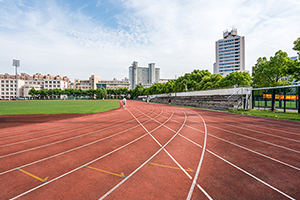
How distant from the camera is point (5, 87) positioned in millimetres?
105062

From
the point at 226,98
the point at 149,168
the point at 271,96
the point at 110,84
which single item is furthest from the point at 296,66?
the point at 110,84

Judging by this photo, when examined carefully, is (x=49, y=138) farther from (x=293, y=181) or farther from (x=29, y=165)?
(x=293, y=181)

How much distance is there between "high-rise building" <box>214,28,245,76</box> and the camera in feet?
325

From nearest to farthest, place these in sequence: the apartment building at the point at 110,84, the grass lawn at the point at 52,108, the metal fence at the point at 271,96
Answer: the grass lawn at the point at 52,108 → the metal fence at the point at 271,96 → the apartment building at the point at 110,84

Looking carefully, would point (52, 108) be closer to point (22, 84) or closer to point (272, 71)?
point (272, 71)

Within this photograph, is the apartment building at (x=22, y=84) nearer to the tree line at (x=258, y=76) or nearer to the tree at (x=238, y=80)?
the tree line at (x=258, y=76)

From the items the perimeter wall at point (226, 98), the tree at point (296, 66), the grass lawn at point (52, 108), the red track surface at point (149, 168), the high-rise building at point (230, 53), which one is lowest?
the red track surface at point (149, 168)

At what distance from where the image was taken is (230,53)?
334ft

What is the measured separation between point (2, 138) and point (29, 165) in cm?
497

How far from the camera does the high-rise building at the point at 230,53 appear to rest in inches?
3898

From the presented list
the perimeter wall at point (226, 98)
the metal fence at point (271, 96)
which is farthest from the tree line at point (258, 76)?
the perimeter wall at point (226, 98)

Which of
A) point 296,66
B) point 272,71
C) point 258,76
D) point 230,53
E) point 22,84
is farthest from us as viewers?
point 22,84

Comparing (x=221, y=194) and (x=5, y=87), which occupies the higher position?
(x=5, y=87)

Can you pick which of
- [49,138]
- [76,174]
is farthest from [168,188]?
[49,138]
